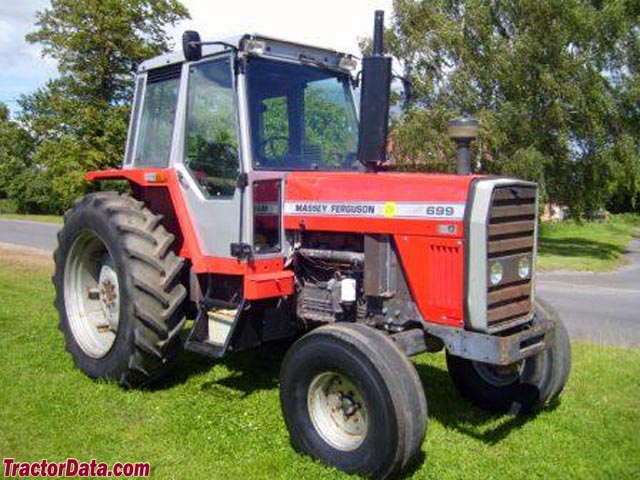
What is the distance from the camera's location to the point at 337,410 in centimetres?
437

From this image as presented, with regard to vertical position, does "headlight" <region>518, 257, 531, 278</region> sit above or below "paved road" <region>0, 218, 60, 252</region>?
above

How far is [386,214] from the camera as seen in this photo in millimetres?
4547

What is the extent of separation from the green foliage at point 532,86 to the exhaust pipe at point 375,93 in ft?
49.9

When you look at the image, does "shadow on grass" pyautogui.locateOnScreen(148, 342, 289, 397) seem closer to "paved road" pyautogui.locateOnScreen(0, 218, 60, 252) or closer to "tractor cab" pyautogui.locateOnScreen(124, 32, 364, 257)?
"tractor cab" pyautogui.locateOnScreen(124, 32, 364, 257)

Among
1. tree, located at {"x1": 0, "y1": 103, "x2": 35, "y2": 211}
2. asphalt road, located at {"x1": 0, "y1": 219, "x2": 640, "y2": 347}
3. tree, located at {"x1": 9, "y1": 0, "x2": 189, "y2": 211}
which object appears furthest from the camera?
tree, located at {"x1": 0, "y1": 103, "x2": 35, "y2": 211}

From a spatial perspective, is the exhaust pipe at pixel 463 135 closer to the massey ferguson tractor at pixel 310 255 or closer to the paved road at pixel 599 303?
the massey ferguson tractor at pixel 310 255

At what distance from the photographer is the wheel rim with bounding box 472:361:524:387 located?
16.8 ft

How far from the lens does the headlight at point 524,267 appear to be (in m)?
4.49

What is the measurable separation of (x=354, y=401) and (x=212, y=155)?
227 cm

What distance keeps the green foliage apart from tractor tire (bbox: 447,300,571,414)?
573 inches

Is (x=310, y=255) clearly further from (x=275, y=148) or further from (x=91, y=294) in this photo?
(x=91, y=294)

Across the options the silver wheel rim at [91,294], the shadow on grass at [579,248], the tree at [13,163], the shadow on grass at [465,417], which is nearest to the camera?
the shadow on grass at [465,417]

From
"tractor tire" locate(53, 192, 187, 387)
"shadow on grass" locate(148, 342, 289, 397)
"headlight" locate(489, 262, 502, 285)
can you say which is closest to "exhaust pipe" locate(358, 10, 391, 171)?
"headlight" locate(489, 262, 502, 285)

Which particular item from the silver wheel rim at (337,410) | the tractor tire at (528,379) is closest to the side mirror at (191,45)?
the silver wheel rim at (337,410)
